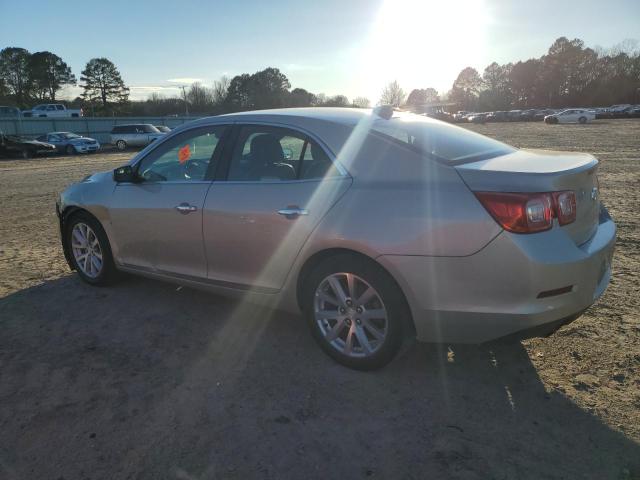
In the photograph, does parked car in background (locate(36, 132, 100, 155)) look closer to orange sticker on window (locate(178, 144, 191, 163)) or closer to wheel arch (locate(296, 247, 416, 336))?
orange sticker on window (locate(178, 144, 191, 163))

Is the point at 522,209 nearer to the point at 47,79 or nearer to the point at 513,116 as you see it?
the point at 513,116

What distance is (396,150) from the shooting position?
308cm

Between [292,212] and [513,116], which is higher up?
[513,116]

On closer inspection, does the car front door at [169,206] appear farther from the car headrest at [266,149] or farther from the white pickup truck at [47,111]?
the white pickup truck at [47,111]

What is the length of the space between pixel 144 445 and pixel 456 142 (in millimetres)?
Answer: 2694

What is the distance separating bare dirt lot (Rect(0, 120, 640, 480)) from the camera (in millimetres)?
2459

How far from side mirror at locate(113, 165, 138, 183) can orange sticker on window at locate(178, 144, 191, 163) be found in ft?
1.49

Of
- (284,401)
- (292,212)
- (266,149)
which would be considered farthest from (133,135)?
(284,401)

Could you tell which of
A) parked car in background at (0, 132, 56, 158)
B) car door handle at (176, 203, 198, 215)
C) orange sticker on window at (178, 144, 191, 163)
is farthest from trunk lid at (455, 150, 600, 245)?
parked car in background at (0, 132, 56, 158)

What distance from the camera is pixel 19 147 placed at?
91.3 feet

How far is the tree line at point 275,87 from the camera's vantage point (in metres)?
77.9

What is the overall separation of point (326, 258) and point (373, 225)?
438 millimetres

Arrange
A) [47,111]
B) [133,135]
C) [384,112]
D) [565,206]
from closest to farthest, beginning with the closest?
[565,206], [384,112], [133,135], [47,111]

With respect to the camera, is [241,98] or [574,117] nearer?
[574,117]
